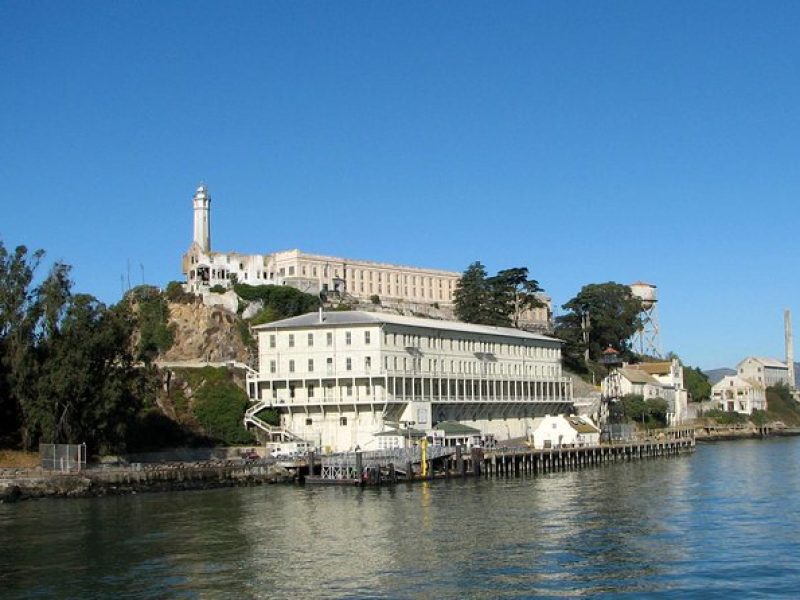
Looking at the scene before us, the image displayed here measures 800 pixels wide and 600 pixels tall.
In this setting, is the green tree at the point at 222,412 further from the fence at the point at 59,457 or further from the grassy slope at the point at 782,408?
the grassy slope at the point at 782,408

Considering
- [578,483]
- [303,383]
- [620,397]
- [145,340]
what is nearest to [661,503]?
[578,483]

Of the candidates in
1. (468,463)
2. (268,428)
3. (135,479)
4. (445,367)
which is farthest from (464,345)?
(135,479)

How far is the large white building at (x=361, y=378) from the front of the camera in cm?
8288

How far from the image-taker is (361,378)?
82.9 metres

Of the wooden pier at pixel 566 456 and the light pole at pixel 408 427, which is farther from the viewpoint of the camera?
the light pole at pixel 408 427

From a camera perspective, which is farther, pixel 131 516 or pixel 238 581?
pixel 131 516

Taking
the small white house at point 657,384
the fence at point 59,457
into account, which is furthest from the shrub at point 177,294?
the small white house at point 657,384

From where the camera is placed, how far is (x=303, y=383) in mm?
84750

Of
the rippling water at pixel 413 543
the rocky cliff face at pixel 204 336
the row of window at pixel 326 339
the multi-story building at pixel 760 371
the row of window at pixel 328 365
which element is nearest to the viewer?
the rippling water at pixel 413 543

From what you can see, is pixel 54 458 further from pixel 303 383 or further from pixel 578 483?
pixel 578 483

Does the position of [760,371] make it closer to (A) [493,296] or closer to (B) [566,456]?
(A) [493,296]

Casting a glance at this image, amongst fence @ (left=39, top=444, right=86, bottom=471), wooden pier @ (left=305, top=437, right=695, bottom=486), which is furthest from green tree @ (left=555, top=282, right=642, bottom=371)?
fence @ (left=39, top=444, right=86, bottom=471)

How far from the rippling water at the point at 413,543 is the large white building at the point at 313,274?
198 ft

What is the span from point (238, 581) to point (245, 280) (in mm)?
91200
